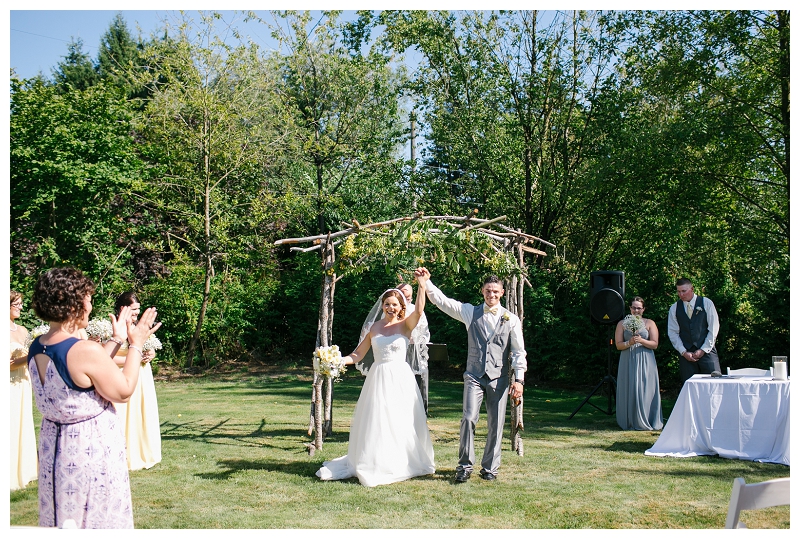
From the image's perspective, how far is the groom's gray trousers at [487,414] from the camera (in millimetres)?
5965

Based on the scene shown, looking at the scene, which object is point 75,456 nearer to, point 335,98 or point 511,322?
point 511,322

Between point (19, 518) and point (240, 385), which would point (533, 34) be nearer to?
point (240, 385)

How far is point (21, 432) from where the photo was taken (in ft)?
19.5

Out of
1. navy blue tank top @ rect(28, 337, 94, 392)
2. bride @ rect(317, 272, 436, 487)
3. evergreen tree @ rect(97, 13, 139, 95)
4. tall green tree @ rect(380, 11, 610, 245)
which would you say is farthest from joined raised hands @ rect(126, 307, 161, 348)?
evergreen tree @ rect(97, 13, 139, 95)

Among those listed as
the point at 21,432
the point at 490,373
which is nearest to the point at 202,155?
the point at 21,432

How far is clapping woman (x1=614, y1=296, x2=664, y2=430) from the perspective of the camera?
852 cm

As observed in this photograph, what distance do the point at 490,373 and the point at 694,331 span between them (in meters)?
3.56

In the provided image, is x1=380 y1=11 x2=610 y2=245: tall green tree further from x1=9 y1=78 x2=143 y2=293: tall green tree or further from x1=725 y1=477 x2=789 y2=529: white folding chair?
x1=725 y1=477 x2=789 y2=529: white folding chair

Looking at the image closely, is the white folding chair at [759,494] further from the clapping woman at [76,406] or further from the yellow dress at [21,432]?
the yellow dress at [21,432]

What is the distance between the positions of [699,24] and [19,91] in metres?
12.8

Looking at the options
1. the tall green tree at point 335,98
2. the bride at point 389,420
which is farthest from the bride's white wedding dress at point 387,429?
the tall green tree at point 335,98

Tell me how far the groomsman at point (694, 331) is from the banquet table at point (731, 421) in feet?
3.80

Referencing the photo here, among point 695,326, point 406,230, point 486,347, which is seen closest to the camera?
point 486,347
